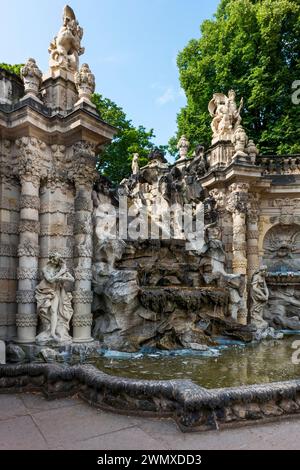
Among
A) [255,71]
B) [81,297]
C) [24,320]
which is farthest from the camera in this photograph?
[255,71]

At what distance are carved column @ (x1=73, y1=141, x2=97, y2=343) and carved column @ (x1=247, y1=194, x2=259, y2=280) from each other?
786 centimetres

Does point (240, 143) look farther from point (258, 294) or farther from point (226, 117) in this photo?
point (258, 294)

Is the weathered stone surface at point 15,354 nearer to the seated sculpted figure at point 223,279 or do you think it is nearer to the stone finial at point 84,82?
the stone finial at point 84,82

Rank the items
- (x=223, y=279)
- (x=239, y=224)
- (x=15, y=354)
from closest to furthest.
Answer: (x=15, y=354) < (x=223, y=279) < (x=239, y=224)

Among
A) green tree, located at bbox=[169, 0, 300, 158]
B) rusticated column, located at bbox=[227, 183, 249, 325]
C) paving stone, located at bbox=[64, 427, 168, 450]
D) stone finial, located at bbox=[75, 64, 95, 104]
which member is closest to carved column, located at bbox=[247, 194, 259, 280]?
rusticated column, located at bbox=[227, 183, 249, 325]

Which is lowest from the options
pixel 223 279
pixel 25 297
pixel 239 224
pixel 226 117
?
pixel 25 297

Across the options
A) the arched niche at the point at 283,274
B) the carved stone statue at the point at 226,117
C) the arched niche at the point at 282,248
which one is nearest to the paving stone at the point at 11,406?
the arched niche at the point at 283,274

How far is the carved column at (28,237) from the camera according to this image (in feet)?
24.4

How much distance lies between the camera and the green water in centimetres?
565

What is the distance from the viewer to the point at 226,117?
15109 millimetres

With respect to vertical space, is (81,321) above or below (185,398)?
above

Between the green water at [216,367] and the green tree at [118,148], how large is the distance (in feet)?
59.3

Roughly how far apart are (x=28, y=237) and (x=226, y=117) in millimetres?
10946

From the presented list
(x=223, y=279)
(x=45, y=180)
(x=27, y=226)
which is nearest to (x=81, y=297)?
(x=27, y=226)
